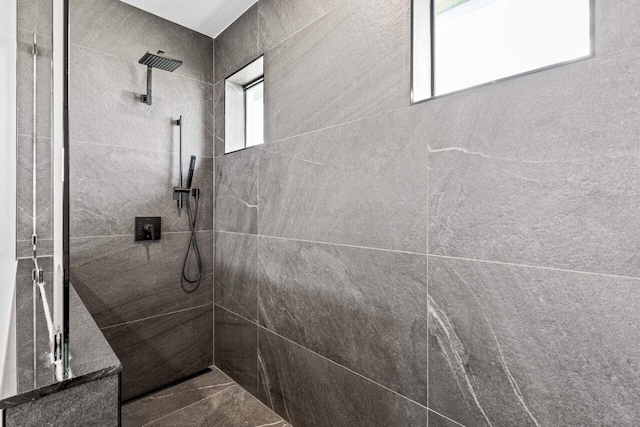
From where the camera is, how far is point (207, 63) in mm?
2377

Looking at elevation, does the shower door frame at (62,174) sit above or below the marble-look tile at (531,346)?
above

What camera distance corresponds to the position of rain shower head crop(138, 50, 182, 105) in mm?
1922

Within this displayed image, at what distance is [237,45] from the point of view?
2162mm

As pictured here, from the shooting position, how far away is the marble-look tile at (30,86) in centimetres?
117

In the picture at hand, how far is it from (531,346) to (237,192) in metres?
1.74

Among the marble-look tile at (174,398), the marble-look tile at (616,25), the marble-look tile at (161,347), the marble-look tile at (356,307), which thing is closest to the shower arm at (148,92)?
the marble-look tile at (356,307)

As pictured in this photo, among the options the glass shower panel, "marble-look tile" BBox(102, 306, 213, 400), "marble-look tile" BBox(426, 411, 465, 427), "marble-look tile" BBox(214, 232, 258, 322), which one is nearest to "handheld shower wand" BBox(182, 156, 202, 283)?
"marble-look tile" BBox(214, 232, 258, 322)

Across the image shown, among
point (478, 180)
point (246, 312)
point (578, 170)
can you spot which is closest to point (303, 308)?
point (246, 312)

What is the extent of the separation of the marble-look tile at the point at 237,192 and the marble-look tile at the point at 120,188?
0.15 metres

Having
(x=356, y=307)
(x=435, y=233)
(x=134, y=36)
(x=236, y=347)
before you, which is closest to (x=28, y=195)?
(x=134, y=36)

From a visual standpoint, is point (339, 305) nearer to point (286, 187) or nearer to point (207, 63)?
point (286, 187)

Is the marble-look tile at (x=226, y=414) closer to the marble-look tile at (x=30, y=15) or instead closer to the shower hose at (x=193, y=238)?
the shower hose at (x=193, y=238)

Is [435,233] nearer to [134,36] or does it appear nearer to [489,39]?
[489,39]

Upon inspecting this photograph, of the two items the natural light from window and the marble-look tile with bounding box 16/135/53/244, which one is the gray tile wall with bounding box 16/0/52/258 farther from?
the natural light from window
